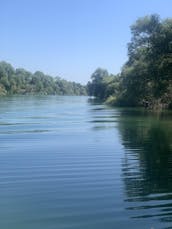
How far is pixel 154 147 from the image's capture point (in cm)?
2575

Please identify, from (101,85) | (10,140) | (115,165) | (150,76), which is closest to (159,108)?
(150,76)

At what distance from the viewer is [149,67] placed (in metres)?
68.5

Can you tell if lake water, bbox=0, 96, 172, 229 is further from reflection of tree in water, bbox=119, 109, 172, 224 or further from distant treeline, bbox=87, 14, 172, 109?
distant treeline, bbox=87, 14, 172, 109

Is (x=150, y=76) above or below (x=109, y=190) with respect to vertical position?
above

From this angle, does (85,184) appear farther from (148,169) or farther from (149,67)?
(149,67)

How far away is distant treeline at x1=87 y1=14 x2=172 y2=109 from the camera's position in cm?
6538

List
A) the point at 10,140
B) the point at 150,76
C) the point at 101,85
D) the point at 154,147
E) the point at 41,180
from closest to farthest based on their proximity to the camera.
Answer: the point at 41,180, the point at 154,147, the point at 10,140, the point at 150,76, the point at 101,85

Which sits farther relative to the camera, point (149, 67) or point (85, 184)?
point (149, 67)

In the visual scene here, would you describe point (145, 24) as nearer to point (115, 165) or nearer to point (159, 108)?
point (159, 108)

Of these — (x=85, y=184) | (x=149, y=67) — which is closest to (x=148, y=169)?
(x=85, y=184)

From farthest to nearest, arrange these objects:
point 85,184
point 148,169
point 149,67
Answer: point 149,67 → point 148,169 → point 85,184

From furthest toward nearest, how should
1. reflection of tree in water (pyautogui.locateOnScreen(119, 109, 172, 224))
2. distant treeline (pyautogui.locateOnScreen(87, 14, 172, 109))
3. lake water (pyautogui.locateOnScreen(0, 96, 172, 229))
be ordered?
distant treeline (pyautogui.locateOnScreen(87, 14, 172, 109)) < reflection of tree in water (pyautogui.locateOnScreen(119, 109, 172, 224)) < lake water (pyautogui.locateOnScreen(0, 96, 172, 229))

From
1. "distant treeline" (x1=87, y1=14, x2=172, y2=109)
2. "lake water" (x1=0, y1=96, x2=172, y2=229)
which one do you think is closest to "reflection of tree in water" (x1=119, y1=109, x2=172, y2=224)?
"lake water" (x1=0, y1=96, x2=172, y2=229)

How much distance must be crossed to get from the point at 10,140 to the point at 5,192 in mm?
14431
